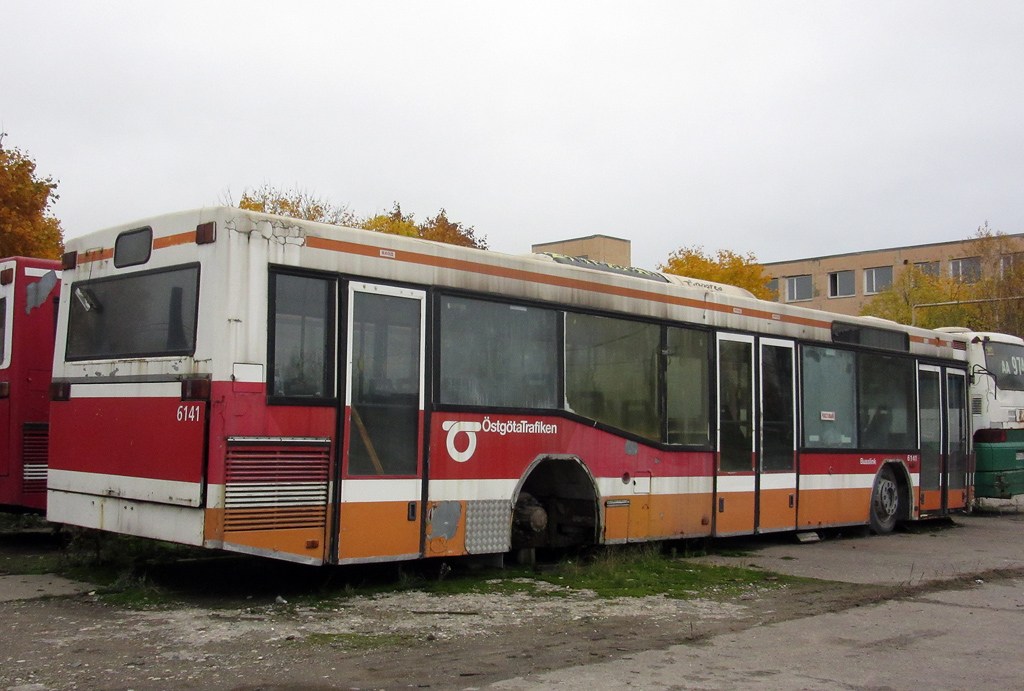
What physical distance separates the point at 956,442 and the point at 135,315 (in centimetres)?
1283

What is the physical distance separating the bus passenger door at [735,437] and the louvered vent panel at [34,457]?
724 centimetres

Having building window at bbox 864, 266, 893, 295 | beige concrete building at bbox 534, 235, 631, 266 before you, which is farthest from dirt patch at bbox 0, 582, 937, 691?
building window at bbox 864, 266, 893, 295

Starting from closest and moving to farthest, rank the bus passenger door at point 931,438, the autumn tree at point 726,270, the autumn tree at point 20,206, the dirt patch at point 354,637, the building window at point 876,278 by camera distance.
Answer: the dirt patch at point 354,637
the bus passenger door at point 931,438
the autumn tree at point 20,206
the autumn tree at point 726,270
the building window at point 876,278

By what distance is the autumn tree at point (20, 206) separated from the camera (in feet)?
72.2

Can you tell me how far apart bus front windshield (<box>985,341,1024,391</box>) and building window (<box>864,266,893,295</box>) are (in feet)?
170

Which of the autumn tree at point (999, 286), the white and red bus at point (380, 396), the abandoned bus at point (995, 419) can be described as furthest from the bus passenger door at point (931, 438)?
the autumn tree at point (999, 286)

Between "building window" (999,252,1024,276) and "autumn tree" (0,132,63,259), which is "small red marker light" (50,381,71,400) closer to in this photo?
"autumn tree" (0,132,63,259)

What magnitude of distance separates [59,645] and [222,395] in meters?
1.94

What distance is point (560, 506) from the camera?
1011 cm

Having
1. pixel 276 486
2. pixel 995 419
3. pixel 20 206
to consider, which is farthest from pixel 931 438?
pixel 20 206

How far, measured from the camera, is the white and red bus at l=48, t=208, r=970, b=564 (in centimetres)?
743

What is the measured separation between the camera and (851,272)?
70.1 meters

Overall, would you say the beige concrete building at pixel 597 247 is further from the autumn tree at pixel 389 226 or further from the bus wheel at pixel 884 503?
the bus wheel at pixel 884 503

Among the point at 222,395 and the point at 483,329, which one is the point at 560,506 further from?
the point at 222,395
